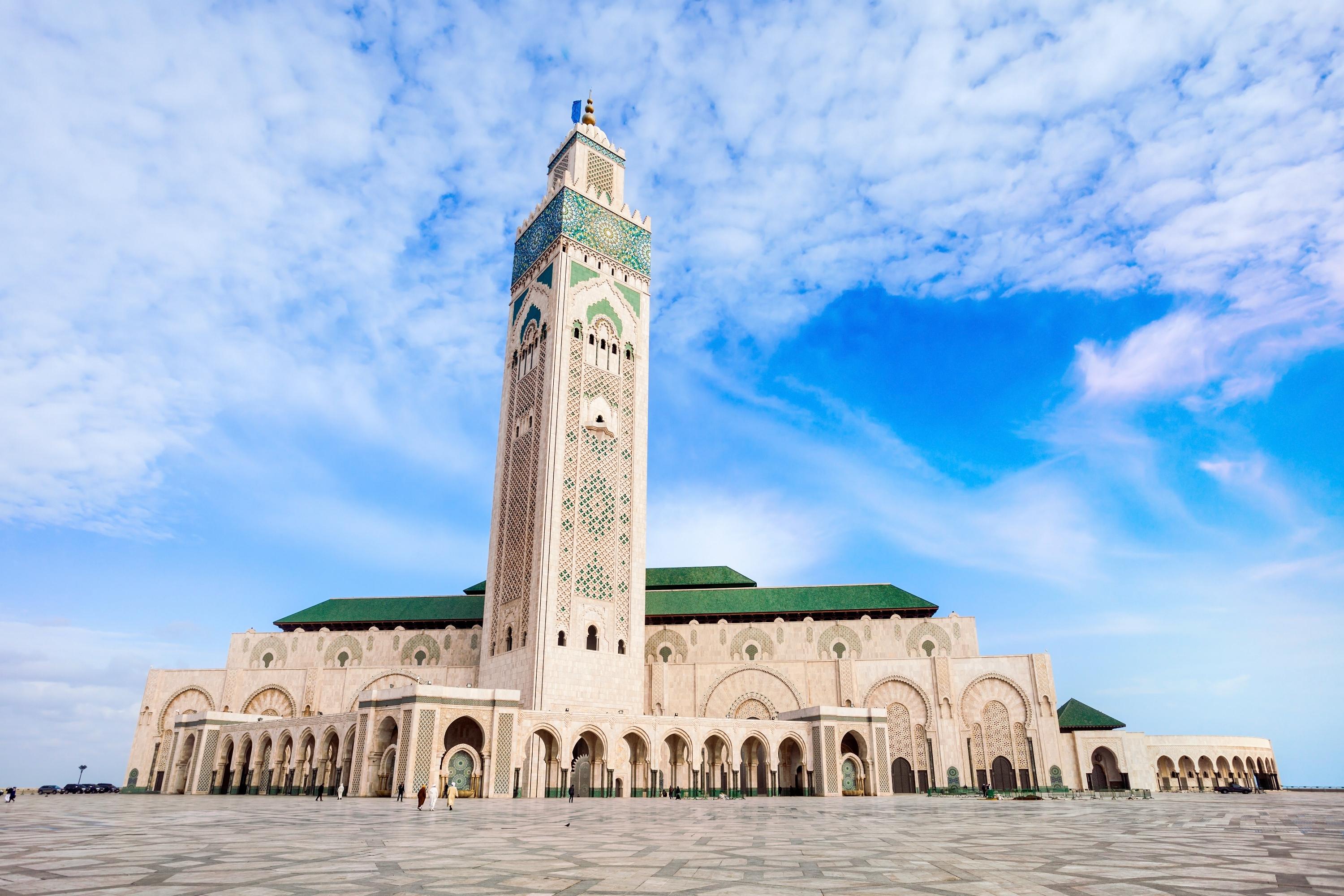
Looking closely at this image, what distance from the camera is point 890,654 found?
3609 cm

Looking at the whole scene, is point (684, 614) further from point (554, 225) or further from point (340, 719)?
point (554, 225)

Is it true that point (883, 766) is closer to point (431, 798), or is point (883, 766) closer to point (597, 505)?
point (597, 505)

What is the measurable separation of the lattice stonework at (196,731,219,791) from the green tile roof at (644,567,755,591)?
19.0 metres

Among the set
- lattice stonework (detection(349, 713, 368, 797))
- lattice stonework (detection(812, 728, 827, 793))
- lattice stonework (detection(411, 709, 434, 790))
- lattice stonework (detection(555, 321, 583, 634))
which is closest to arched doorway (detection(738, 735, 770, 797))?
lattice stonework (detection(812, 728, 827, 793))

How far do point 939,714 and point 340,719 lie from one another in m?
23.2

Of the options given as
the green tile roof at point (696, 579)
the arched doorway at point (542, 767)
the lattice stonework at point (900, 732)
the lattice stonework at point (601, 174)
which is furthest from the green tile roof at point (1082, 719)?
the lattice stonework at point (601, 174)

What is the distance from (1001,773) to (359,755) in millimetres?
24706

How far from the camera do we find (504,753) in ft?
82.6

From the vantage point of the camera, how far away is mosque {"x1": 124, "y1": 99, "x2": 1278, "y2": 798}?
90.7 ft

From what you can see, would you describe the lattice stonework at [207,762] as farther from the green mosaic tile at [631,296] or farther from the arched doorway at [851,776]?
the arched doorway at [851,776]

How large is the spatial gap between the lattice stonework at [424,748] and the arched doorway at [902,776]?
19.3 m

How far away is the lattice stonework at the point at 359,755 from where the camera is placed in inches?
994

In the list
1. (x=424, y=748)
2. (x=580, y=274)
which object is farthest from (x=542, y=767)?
(x=580, y=274)

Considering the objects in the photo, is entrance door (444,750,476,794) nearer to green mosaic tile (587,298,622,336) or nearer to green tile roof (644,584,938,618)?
green tile roof (644,584,938,618)
